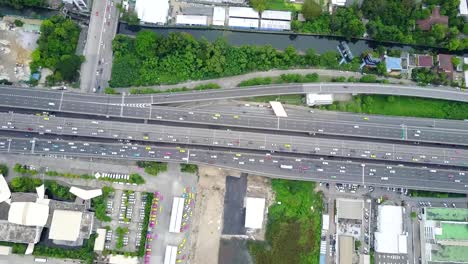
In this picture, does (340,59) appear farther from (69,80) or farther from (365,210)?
(69,80)

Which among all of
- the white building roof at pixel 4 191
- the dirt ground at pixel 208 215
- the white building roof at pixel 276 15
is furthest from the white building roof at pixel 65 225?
the white building roof at pixel 276 15

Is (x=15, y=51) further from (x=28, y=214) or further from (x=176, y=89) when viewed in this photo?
(x=28, y=214)

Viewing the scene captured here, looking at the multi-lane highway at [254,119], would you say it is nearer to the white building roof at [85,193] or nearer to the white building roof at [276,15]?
the white building roof at [85,193]

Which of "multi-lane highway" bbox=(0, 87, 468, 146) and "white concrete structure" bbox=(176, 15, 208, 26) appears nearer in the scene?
"multi-lane highway" bbox=(0, 87, 468, 146)

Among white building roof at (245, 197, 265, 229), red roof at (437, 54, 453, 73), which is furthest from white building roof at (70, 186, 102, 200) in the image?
Answer: red roof at (437, 54, 453, 73)

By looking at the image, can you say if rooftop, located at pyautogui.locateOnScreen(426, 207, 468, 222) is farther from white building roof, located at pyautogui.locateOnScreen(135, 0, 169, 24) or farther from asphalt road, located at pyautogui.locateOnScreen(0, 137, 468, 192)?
white building roof, located at pyautogui.locateOnScreen(135, 0, 169, 24)

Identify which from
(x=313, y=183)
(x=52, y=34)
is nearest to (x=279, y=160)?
(x=313, y=183)
